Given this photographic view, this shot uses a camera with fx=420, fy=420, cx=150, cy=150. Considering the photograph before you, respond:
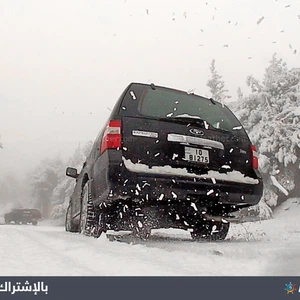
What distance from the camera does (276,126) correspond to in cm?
1964

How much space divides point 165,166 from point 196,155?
15.0 inches

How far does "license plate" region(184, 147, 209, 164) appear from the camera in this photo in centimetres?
431

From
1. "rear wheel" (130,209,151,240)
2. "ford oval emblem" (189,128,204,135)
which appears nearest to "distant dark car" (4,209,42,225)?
"rear wheel" (130,209,151,240)

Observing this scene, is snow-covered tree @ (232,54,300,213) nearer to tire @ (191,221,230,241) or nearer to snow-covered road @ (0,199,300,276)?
tire @ (191,221,230,241)

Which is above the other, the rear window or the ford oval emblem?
the rear window

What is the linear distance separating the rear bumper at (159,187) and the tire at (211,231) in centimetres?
92

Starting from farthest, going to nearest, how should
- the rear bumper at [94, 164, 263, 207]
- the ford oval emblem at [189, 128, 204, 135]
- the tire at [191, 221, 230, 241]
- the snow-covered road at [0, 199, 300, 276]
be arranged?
the tire at [191, 221, 230, 241] → the ford oval emblem at [189, 128, 204, 135] → the rear bumper at [94, 164, 263, 207] → the snow-covered road at [0, 199, 300, 276]

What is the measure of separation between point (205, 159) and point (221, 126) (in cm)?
58

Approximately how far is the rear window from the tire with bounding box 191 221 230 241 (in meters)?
1.23

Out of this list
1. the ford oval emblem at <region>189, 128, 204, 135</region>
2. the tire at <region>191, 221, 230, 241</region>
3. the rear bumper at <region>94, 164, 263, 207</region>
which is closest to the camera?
the rear bumper at <region>94, 164, 263, 207</region>

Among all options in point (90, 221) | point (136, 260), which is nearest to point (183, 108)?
point (90, 221)
